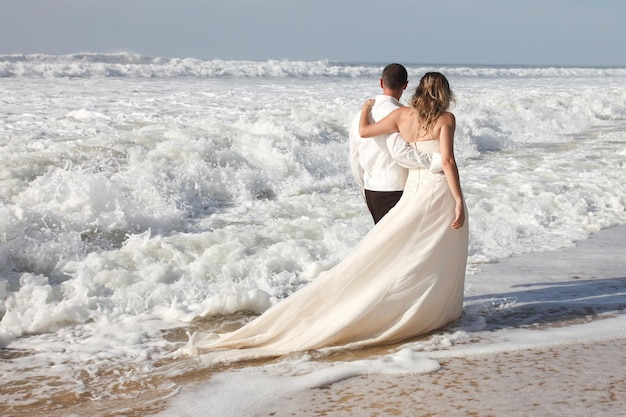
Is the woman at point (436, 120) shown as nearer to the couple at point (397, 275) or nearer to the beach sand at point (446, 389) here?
the couple at point (397, 275)

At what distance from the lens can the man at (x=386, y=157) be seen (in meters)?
4.86

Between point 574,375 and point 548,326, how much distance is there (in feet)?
3.82

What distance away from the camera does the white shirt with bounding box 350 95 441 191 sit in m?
4.84

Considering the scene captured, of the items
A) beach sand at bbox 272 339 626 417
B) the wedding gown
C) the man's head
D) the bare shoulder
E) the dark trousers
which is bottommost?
beach sand at bbox 272 339 626 417

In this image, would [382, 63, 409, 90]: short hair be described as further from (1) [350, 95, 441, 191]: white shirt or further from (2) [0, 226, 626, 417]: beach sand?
(2) [0, 226, 626, 417]: beach sand

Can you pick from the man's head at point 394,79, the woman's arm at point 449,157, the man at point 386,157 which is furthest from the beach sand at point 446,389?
the man's head at point 394,79

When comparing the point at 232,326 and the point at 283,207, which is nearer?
the point at 232,326

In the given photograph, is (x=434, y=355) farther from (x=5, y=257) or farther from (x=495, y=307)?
(x=5, y=257)

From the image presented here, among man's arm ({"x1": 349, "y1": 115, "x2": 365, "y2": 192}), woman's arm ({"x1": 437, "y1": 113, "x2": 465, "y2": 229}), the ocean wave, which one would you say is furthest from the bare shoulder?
the ocean wave

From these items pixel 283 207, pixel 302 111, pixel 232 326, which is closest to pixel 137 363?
pixel 232 326

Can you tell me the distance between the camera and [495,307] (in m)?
5.74

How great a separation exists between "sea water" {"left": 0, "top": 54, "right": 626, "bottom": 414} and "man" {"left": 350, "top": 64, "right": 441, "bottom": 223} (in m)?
1.13

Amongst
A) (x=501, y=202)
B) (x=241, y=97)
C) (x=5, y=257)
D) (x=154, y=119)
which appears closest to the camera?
(x=5, y=257)

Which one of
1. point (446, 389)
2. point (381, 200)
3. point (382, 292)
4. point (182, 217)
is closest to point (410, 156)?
point (381, 200)
